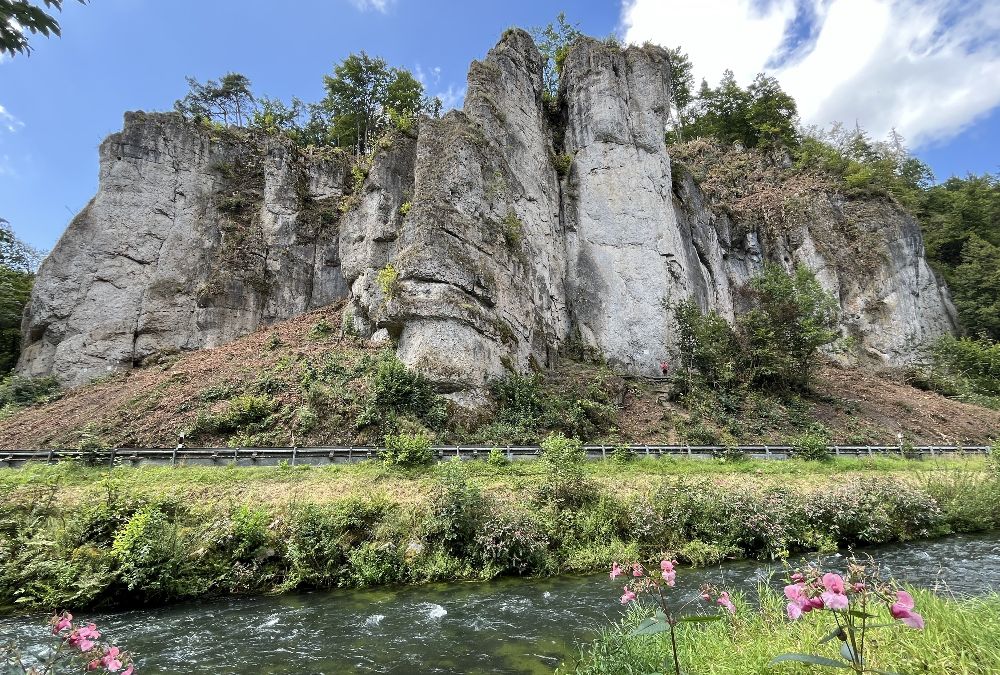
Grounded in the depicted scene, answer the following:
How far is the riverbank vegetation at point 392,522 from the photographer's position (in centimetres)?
1236

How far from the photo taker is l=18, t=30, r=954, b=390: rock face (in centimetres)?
2733

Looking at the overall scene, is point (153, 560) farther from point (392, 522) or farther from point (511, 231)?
point (511, 231)

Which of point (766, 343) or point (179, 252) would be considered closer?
point (766, 343)

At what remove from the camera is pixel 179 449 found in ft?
64.8

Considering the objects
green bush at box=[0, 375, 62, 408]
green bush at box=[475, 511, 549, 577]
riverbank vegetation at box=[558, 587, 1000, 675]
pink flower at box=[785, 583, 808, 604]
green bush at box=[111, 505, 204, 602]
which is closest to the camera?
pink flower at box=[785, 583, 808, 604]

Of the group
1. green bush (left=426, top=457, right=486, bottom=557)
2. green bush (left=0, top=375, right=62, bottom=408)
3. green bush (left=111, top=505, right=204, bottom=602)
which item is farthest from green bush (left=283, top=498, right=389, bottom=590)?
green bush (left=0, top=375, right=62, bottom=408)

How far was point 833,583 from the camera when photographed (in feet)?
10.1

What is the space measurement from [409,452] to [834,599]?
17.4 metres

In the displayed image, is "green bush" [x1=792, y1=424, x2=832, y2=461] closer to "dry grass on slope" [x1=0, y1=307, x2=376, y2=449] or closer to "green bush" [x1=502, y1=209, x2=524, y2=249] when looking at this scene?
"green bush" [x1=502, y1=209, x2=524, y2=249]

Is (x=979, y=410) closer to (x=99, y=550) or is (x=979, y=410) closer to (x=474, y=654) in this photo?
(x=474, y=654)

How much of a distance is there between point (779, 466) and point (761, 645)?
1912 cm

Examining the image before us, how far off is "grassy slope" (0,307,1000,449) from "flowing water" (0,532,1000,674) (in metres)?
10.0

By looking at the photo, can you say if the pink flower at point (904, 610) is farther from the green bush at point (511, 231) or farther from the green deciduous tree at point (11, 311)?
the green deciduous tree at point (11, 311)

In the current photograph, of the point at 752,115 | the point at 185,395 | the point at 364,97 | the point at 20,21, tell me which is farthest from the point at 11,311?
the point at 752,115
